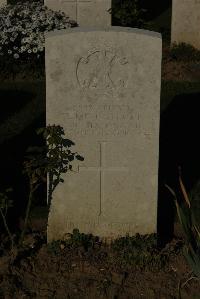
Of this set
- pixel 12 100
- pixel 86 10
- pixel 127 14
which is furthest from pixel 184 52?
pixel 12 100

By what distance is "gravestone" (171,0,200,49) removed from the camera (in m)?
10.8

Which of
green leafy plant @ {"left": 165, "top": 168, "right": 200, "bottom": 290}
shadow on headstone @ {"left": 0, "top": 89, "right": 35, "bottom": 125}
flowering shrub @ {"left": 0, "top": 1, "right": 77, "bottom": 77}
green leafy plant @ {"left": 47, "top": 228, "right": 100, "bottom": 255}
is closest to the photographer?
green leafy plant @ {"left": 165, "top": 168, "right": 200, "bottom": 290}

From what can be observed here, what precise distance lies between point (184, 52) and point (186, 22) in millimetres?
548

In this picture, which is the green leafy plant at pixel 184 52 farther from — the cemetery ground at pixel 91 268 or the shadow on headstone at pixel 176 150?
the cemetery ground at pixel 91 268

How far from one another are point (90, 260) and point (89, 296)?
1.36ft

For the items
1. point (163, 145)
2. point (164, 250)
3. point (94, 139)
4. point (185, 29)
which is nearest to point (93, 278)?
point (164, 250)

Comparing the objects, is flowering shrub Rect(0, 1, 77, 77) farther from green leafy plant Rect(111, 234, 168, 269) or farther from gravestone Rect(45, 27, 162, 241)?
green leafy plant Rect(111, 234, 168, 269)

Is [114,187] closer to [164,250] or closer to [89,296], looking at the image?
[164,250]

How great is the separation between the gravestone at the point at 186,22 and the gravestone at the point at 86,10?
1077 millimetres

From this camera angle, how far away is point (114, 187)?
519 centimetres

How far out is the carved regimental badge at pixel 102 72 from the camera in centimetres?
489

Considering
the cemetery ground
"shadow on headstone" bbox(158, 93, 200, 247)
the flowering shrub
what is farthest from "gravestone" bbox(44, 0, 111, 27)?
the cemetery ground

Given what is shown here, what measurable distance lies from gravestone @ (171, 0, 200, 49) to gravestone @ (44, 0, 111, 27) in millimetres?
1077

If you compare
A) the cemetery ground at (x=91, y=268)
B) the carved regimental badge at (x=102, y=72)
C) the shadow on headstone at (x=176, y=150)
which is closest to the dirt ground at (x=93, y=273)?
the cemetery ground at (x=91, y=268)
